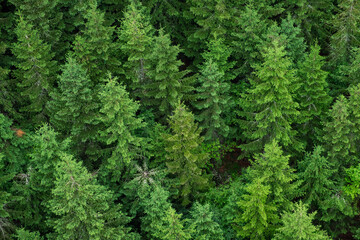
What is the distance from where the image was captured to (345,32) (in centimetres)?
2609

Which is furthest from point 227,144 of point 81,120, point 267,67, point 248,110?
point 81,120

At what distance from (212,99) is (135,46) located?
20.2 feet

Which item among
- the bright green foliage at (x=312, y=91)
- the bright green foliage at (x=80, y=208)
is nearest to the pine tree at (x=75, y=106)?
the bright green foliage at (x=80, y=208)

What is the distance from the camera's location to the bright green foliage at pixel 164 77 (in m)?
21.2

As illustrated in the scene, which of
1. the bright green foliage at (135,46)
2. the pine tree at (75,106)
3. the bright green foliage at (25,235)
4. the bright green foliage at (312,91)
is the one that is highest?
the bright green foliage at (312,91)

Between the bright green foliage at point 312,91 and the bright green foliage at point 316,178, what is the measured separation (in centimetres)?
289

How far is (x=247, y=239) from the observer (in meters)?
22.5

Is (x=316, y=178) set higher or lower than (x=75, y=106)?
higher

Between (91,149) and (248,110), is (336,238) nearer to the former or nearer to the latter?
(248,110)

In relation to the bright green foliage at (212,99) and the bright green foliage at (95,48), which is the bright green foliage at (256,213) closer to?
the bright green foliage at (212,99)

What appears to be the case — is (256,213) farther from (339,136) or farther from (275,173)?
(339,136)

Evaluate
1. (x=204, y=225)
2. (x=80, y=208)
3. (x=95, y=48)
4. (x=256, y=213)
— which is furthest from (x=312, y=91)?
(x=80, y=208)

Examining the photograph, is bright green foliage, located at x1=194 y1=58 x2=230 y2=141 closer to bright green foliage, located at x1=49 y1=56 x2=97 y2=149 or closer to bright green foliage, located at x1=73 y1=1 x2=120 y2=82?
bright green foliage, located at x1=73 y1=1 x2=120 y2=82

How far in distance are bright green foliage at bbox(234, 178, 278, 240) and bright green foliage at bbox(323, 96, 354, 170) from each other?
19.6 feet
